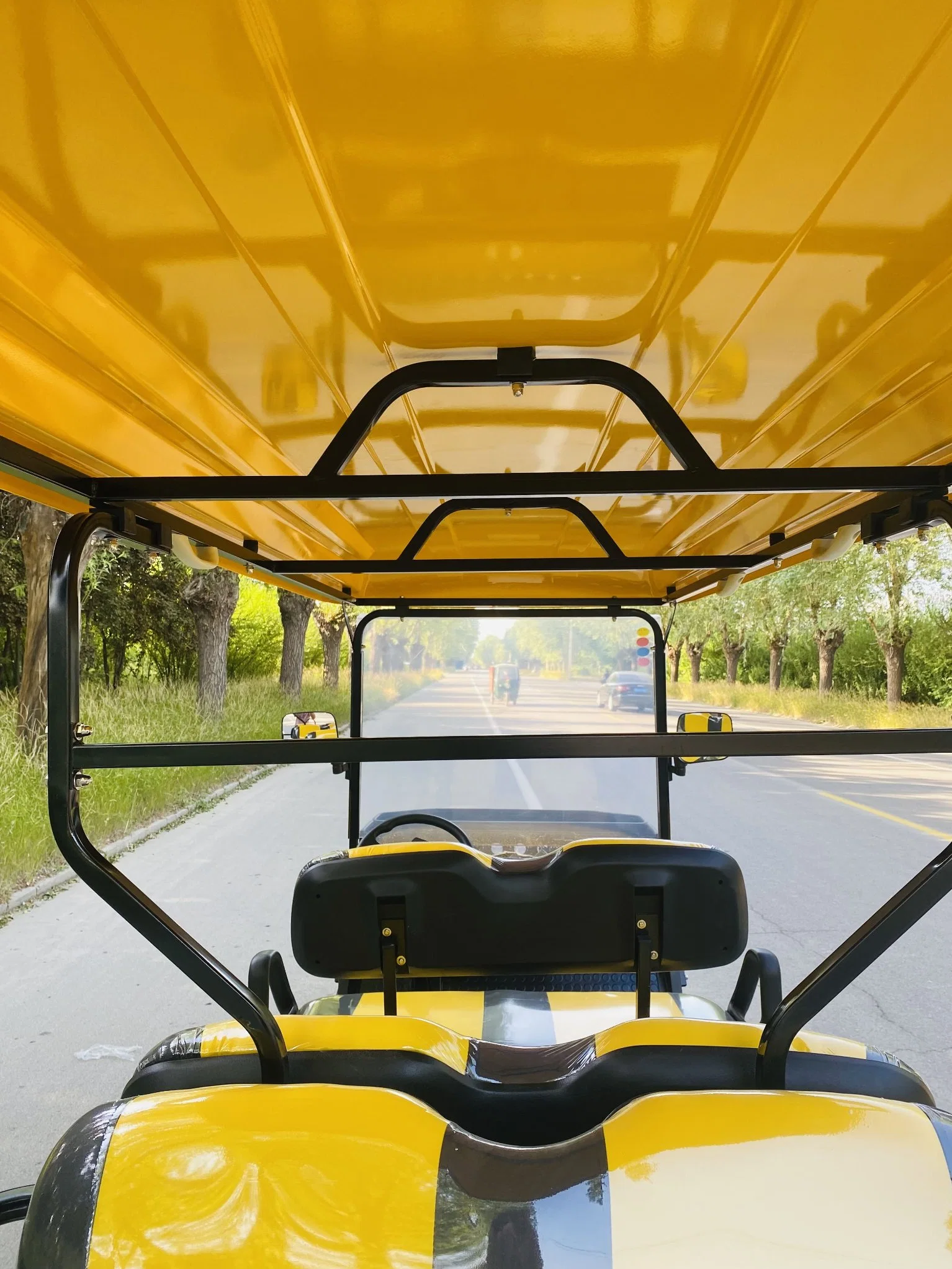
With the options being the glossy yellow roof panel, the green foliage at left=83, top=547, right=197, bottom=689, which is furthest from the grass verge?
the glossy yellow roof panel

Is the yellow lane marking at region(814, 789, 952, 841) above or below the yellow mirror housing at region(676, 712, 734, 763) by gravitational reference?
below

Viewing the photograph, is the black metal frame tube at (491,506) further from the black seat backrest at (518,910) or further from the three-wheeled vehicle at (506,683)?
the three-wheeled vehicle at (506,683)

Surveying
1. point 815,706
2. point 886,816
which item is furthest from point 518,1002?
point 815,706

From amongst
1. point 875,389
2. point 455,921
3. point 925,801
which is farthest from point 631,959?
point 925,801

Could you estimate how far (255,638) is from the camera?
29.2 m

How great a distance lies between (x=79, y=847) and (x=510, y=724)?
67.5 feet

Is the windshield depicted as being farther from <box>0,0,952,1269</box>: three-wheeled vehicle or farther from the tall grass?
the tall grass

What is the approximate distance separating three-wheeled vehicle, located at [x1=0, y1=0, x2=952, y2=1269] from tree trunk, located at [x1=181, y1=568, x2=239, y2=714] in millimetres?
12618

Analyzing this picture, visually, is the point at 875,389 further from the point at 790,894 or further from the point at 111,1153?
the point at 790,894

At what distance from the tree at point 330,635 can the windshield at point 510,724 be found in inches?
66.9

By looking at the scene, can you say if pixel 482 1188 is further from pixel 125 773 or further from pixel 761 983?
pixel 125 773

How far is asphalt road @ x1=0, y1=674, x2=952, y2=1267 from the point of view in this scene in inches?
157

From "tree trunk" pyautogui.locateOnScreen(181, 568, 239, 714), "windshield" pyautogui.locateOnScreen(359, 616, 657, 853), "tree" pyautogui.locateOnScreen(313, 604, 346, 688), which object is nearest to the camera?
"windshield" pyautogui.locateOnScreen(359, 616, 657, 853)

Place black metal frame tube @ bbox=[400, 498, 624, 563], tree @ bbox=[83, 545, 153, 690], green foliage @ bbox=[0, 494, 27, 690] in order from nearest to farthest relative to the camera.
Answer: black metal frame tube @ bbox=[400, 498, 624, 563], green foliage @ bbox=[0, 494, 27, 690], tree @ bbox=[83, 545, 153, 690]
